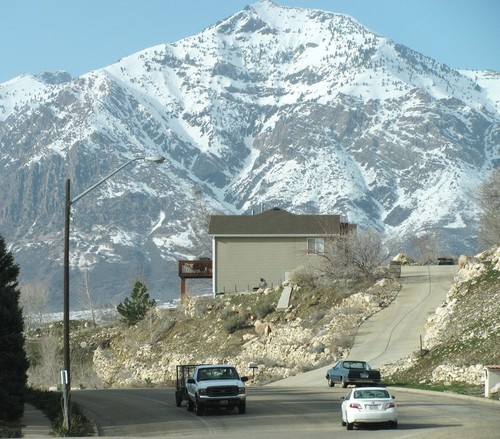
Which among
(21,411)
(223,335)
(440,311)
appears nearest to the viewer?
(21,411)

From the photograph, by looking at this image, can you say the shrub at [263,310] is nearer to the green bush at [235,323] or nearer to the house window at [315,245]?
the green bush at [235,323]

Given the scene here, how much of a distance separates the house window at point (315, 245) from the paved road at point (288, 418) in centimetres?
4520

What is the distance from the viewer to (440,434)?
35.3 metres

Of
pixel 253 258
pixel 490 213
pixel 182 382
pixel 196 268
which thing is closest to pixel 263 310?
pixel 253 258

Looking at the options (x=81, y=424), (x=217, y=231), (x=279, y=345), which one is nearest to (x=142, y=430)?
(x=81, y=424)

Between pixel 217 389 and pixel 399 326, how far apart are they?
121ft

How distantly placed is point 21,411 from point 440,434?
13.7 metres

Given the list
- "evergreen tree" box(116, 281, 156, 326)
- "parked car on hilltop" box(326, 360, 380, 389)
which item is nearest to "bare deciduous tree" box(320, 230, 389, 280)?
"evergreen tree" box(116, 281, 156, 326)

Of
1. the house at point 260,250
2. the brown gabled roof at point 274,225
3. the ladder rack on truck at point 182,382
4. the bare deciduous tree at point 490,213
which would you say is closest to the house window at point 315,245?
the house at point 260,250

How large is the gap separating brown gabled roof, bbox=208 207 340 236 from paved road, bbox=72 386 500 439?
1816 inches

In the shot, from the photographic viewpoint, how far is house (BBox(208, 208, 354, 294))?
100 m

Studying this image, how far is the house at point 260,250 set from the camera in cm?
10044

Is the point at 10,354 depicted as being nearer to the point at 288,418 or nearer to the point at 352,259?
the point at 288,418

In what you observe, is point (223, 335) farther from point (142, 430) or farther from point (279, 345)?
point (142, 430)
